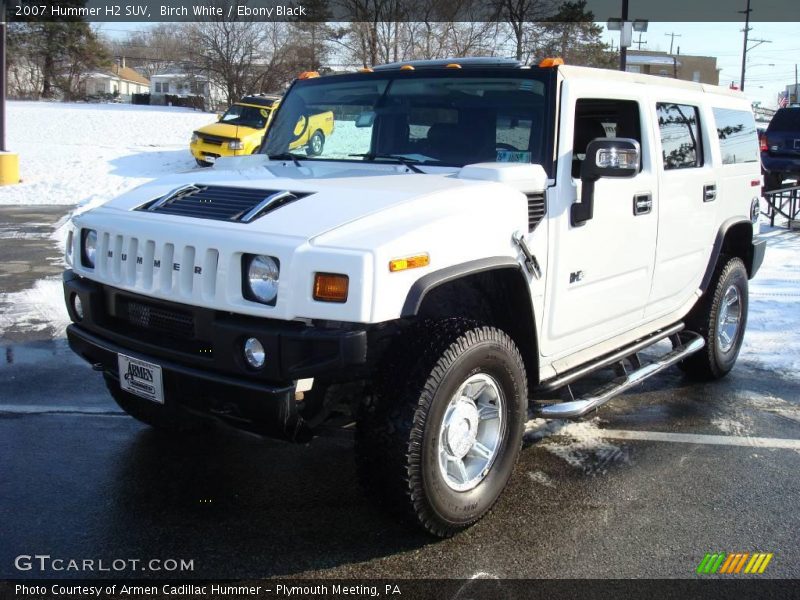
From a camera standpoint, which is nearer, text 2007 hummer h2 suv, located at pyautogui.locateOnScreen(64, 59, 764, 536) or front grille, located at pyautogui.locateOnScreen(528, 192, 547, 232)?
text 2007 hummer h2 suv, located at pyautogui.locateOnScreen(64, 59, 764, 536)

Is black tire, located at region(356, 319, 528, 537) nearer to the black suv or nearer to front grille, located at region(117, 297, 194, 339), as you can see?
front grille, located at region(117, 297, 194, 339)

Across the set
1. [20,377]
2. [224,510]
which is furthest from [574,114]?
[20,377]

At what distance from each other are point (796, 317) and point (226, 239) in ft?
20.7

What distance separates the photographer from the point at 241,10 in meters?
36.0

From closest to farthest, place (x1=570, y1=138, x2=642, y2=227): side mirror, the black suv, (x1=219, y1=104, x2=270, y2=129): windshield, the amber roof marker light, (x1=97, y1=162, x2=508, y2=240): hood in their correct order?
(x1=97, y1=162, x2=508, y2=240): hood, (x1=570, y1=138, x2=642, y2=227): side mirror, the amber roof marker light, the black suv, (x1=219, y1=104, x2=270, y2=129): windshield

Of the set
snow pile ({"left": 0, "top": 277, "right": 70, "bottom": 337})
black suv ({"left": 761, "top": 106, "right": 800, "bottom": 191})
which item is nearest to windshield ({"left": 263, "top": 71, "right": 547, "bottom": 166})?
snow pile ({"left": 0, "top": 277, "right": 70, "bottom": 337})

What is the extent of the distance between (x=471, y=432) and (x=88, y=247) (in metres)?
1.95

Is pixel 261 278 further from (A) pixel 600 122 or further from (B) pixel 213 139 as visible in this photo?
(B) pixel 213 139

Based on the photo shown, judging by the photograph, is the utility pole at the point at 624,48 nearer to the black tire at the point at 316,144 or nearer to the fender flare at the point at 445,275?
the black tire at the point at 316,144

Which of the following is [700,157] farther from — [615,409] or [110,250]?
[110,250]

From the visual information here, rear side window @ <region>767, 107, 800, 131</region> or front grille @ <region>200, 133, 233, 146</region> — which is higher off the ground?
rear side window @ <region>767, 107, 800, 131</region>

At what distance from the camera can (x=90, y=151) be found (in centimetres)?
2327

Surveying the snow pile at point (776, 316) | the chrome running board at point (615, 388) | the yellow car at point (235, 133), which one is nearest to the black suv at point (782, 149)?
the snow pile at point (776, 316)

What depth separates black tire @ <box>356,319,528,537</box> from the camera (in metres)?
3.00
